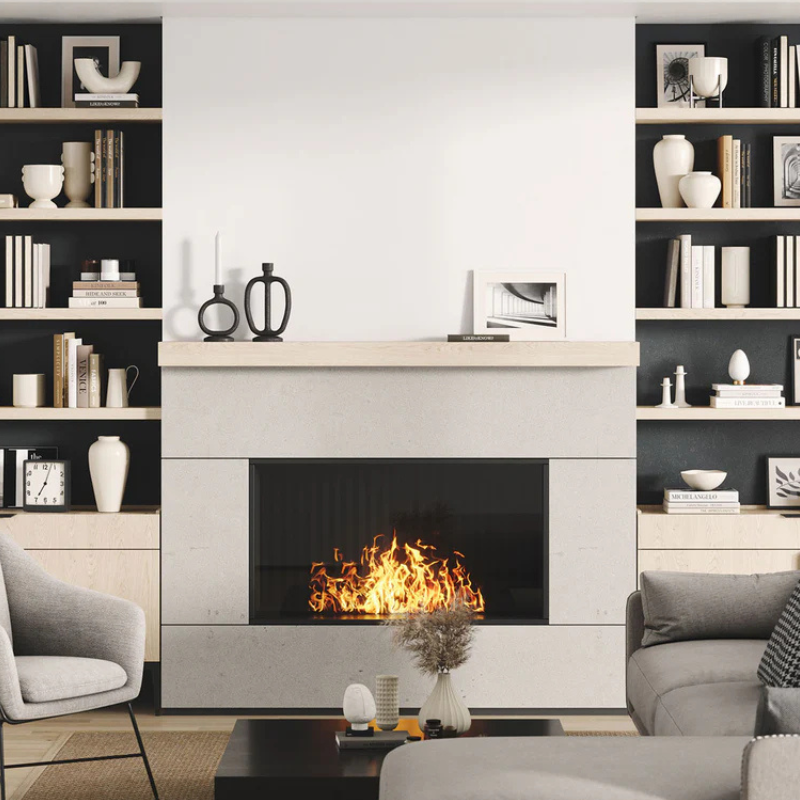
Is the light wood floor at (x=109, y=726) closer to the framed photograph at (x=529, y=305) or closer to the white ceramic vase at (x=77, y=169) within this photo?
the framed photograph at (x=529, y=305)

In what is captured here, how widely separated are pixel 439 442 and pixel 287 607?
916mm

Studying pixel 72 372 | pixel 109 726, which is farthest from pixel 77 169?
pixel 109 726

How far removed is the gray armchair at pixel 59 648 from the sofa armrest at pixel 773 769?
210cm

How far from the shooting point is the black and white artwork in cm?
441

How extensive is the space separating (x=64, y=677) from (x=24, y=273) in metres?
1.84

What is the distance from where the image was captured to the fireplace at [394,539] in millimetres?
4211

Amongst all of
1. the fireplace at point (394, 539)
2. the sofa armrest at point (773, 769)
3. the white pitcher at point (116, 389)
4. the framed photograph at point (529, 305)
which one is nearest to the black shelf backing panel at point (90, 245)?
the white pitcher at point (116, 389)

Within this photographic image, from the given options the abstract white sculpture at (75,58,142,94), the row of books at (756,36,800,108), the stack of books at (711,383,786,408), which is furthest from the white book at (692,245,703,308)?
the abstract white sculpture at (75,58,142,94)

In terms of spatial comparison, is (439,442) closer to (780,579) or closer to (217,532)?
(217,532)

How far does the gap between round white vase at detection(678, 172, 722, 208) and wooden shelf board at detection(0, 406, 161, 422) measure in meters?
2.30

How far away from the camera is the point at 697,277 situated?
4285mm

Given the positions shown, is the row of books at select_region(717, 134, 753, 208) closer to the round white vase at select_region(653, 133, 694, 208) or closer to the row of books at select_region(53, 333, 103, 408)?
the round white vase at select_region(653, 133, 694, 208)

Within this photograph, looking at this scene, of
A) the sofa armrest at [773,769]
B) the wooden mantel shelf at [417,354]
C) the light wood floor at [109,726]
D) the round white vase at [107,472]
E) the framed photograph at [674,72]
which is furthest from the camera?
the framed photograph at [674,72]

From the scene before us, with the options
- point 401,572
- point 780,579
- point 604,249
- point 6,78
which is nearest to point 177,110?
point 6,78
